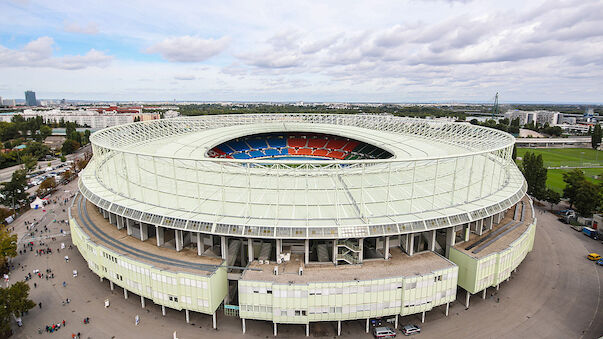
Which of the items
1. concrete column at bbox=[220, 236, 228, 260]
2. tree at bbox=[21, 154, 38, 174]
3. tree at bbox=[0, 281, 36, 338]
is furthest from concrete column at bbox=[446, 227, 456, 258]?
tree at bbox=[21, 154, 38, 174]

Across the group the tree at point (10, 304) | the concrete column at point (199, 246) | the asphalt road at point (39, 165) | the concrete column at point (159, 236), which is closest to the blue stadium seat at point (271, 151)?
the concrete column at point (159, 236)

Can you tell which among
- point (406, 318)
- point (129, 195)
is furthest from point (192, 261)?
point (406, 318)

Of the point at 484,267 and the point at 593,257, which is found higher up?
the point at 484,267

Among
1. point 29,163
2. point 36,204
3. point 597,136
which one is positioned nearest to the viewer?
point 36,204

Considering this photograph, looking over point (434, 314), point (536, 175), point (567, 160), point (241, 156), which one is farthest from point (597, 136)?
point (434, 314)

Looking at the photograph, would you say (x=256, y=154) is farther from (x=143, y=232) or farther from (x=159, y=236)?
(x=159, y=236)

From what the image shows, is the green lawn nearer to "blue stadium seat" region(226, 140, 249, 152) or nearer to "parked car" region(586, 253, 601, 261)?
"parked car" region(586, 253, 601, 261)
